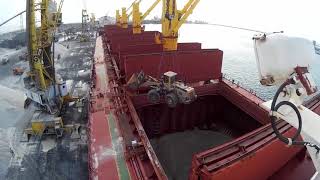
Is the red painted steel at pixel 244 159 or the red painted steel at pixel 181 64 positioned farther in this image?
the red painted steel at pixel 181 64

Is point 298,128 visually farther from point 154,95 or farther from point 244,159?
point 154,95

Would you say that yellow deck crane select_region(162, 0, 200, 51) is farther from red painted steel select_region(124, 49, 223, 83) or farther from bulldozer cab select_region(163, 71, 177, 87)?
bulldozer cab select_region(163, 71, 177, 87)

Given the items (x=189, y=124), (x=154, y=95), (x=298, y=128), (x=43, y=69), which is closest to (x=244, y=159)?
(x=298, y=128)

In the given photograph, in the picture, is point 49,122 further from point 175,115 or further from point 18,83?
point 18,83

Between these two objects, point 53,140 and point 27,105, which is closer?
point 53,140

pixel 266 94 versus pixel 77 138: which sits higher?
pixel 266 94

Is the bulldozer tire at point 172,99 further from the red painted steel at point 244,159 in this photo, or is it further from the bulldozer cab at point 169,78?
the red painted steel at point 244,159

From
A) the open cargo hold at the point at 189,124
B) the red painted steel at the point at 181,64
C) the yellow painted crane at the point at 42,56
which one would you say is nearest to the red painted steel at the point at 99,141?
the open cargo hold at the point at 189,124

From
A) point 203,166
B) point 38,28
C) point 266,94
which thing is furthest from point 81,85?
point 203,166
